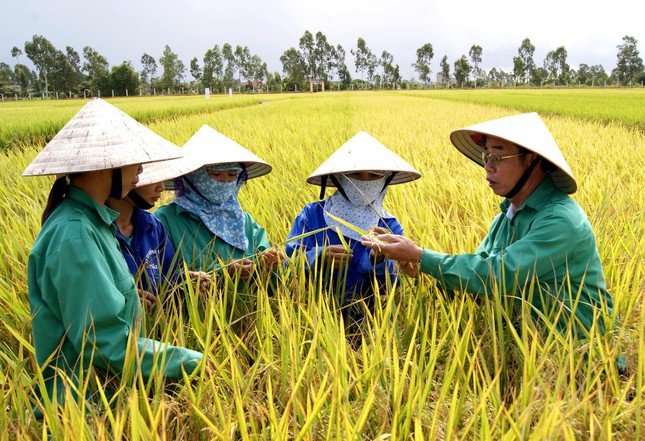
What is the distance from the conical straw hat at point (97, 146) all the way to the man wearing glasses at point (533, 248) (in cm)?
70

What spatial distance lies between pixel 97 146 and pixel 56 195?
15 cm

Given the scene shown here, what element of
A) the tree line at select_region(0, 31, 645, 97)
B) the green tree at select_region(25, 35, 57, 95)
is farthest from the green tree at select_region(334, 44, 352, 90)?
the green tree at select_region(25, 35, 57, 95)

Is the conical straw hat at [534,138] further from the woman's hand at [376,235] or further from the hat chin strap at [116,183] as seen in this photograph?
the hat chin strap at [116,183]

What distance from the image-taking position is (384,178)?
6.07 feet

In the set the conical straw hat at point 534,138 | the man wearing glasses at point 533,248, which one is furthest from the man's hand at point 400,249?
the conical straw hat at point 534,138

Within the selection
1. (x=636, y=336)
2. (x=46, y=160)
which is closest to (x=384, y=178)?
(x=636, y=336)

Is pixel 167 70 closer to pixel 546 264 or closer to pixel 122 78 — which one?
pixel 122 78

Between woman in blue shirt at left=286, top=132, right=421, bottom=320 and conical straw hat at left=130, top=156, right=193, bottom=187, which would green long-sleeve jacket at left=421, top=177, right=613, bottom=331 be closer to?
woman in blue shirt at left=286, top=132, right=421, bottom=320

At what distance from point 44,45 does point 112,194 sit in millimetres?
94710

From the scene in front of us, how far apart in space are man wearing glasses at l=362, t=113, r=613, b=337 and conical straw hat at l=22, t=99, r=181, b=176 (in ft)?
2.29

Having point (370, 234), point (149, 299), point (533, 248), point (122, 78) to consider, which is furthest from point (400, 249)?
point (122, 78)

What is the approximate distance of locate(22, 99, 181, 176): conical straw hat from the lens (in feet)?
3.75

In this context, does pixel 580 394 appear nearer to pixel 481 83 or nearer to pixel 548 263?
pixel 548 263

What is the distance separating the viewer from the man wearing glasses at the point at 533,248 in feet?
4.49
